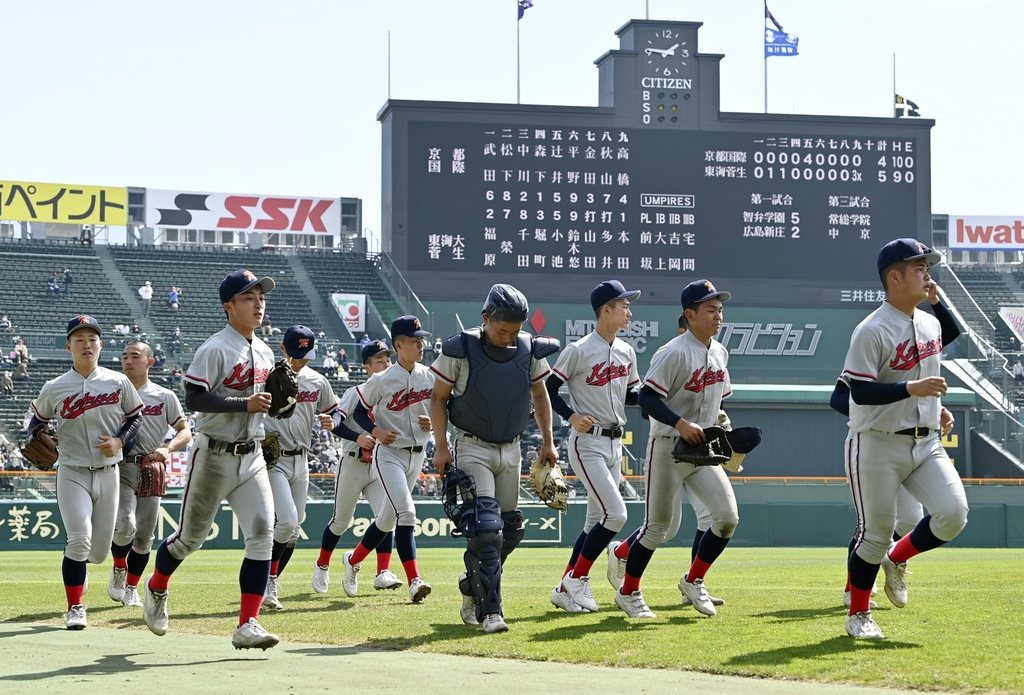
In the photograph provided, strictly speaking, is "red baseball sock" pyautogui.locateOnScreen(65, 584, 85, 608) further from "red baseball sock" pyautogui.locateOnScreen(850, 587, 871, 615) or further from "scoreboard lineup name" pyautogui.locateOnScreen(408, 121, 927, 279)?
"scoreboard lineup name" pyautogui.locateOnScreen(408, 121, 927, 279)

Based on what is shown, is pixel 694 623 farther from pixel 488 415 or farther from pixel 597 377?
pixel 597 377

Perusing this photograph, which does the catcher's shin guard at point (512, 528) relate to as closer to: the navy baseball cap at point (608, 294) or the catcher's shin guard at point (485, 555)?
the catcher's shin guard at point (485, 555)

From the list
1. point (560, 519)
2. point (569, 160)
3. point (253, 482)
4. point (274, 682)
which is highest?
point (569, 160)

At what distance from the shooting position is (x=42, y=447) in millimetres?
9383

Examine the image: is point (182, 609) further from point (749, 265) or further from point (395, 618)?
point (749, 265)

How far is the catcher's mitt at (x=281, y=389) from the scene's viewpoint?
761 centimetres

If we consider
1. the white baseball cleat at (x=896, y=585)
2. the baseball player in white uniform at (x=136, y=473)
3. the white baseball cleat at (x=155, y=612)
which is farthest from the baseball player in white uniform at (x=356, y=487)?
the white baseball cleat at (x=896, y=585)

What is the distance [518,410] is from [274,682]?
2708 mm

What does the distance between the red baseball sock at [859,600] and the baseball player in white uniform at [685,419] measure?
4.04 feet

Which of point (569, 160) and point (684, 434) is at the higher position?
point (569, 160)

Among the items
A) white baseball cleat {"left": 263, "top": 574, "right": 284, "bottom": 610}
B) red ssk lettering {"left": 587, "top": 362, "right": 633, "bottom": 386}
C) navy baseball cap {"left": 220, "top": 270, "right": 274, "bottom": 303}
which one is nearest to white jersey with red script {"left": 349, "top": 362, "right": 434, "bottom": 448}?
white baseball cleat {"left": 263, "top": 574, "right": 284, "bottom": 610}

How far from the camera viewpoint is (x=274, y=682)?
650cm

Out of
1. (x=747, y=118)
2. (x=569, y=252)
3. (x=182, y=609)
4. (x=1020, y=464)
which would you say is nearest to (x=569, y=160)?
(x=569, y=252)

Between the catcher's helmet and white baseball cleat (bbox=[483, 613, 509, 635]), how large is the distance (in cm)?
186
